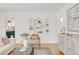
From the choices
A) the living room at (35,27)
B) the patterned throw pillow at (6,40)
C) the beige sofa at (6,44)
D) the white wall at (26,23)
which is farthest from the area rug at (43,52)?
the patterned throw pillow at (6,40)

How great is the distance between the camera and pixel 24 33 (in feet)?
9.12

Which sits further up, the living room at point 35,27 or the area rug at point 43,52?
the living room at point 35,27

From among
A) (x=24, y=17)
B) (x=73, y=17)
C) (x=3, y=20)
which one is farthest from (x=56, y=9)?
(x=3, y=20)

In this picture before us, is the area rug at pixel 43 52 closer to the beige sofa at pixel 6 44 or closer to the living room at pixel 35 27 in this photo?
the living room at pixel 35 27

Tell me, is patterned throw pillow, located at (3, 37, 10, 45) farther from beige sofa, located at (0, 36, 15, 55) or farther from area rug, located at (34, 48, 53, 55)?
area rug, located at (34, 48, 53, 55)

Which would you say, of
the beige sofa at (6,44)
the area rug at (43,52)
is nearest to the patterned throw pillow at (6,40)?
the beige sofa at (6,44)

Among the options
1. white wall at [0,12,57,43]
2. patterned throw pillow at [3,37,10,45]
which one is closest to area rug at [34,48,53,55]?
white wall at [0,12,57,43]

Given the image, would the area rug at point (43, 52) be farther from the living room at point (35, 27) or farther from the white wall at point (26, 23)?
the white wall at point (26, 23)

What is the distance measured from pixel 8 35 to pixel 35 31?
0.57 meters

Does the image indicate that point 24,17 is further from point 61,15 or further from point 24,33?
point 61,15

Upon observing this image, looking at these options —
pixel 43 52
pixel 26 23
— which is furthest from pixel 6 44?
pixel 43 52

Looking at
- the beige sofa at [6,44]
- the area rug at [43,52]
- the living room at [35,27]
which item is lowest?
the area rug at [43,52]

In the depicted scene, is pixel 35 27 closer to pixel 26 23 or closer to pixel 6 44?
pixel 26 23

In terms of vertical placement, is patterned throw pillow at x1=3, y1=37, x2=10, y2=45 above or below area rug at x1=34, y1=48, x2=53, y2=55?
above
